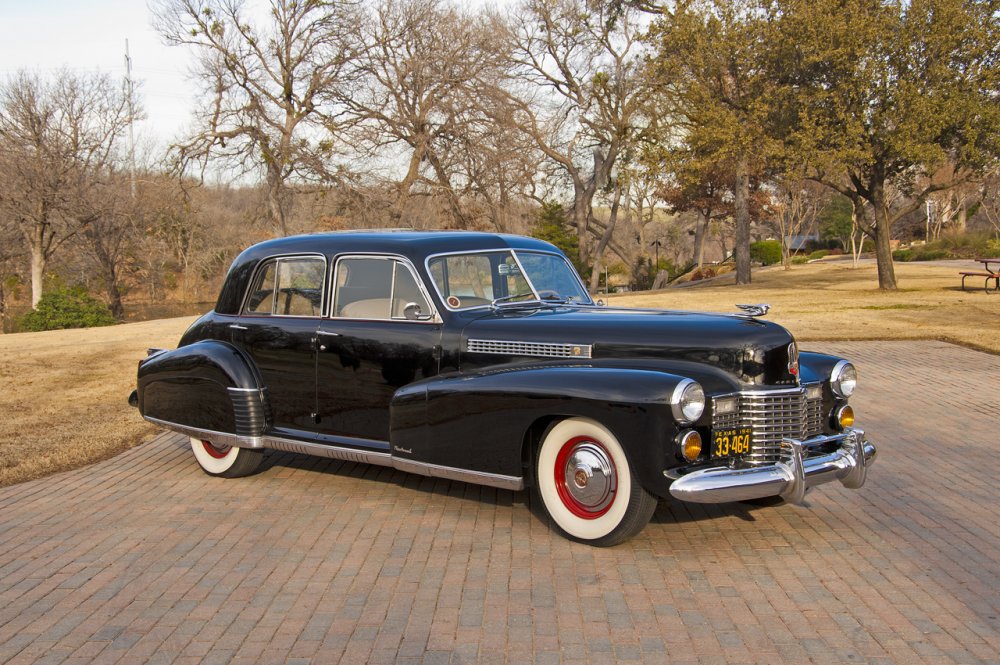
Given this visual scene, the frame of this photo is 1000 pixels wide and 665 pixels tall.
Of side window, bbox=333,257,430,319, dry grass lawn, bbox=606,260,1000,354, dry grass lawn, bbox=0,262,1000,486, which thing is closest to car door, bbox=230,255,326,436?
side window, bbox=333,257,430,319

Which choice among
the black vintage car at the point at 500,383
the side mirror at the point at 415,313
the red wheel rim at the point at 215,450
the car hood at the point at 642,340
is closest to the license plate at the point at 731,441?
the black vintage car at the point at 500,383

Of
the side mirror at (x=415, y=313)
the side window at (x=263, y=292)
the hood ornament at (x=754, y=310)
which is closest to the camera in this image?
the hood ornament at (x=754, y=310)

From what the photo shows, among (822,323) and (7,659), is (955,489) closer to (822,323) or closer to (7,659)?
(7,659)

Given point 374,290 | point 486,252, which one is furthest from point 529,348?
point 374,290

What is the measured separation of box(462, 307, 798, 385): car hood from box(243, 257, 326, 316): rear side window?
134 cm

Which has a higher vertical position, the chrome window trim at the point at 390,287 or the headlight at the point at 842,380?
the chrome window trim at the point at 390,287

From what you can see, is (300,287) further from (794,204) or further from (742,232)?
(794,204)

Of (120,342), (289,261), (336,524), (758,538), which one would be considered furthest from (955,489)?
(120,342)

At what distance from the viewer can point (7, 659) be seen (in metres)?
3.59

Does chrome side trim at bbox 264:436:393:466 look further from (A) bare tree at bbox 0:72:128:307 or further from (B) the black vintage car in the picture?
(A) bare tree at bbox 0:72:128:307

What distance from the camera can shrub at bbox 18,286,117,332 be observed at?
26547mm

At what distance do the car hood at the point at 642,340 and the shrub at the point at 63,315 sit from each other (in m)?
25.0

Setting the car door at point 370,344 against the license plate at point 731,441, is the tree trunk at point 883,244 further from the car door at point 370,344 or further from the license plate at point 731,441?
the license plate at point 731,441

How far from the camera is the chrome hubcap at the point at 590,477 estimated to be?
4.77 metres
